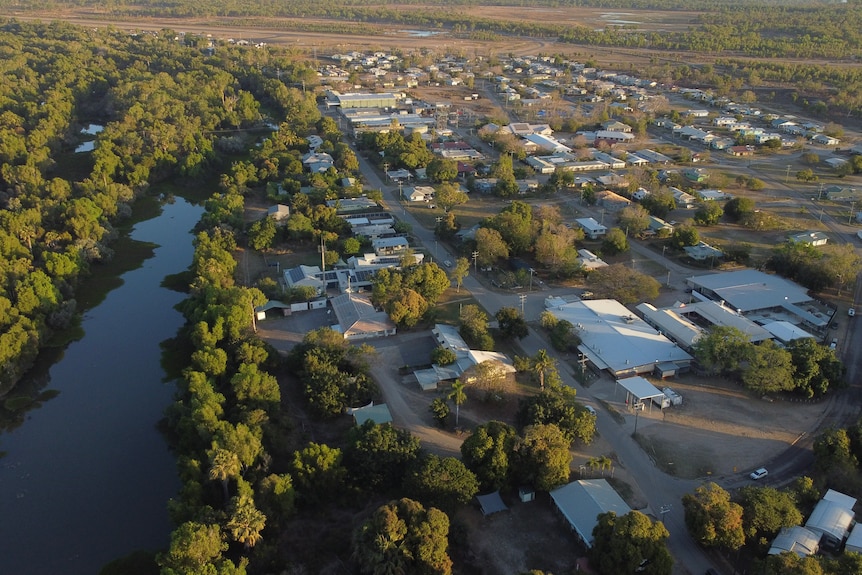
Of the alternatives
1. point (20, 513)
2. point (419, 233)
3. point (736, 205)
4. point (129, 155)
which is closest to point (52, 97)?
point (129, 155)

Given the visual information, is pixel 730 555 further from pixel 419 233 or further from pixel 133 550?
pixel 419 233

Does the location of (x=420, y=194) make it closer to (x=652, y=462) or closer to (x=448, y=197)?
(x=448, y=197)

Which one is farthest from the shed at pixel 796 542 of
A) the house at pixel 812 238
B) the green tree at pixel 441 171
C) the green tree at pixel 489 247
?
the green tree at pixel 441 171

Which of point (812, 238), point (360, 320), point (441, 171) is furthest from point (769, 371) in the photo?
point (441, 171)

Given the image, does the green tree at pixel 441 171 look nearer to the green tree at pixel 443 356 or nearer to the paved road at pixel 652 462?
the paved road at pixel 652 462

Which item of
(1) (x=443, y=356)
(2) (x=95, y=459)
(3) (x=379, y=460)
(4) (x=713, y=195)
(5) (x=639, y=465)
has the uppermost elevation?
(4) (x=713, y=195)

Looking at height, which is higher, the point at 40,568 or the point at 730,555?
the point at 730,555

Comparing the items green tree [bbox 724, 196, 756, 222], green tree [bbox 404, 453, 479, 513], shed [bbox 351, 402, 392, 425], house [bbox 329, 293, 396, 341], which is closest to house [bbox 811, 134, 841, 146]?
green tree [bbox 724, 196, 756, 222]
